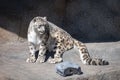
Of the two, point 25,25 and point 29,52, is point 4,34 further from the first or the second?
point 29,52

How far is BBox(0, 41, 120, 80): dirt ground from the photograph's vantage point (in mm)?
5281

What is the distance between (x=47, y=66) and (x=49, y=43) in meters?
0.50

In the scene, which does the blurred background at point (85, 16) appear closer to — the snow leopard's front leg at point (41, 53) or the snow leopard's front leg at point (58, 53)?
the snow leopard's front leg at point (58, 53)

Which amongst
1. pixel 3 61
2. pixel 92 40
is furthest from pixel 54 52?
pixel 92 40

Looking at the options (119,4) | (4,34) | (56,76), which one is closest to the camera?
(56,76)

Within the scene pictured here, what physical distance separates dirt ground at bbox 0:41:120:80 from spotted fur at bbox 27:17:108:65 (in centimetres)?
11

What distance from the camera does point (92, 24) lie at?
773 cm

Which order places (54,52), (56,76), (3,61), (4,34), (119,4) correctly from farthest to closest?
(119,4), (4,34), (54,52), (3,61), (56,76)

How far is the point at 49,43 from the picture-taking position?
620 centimetres

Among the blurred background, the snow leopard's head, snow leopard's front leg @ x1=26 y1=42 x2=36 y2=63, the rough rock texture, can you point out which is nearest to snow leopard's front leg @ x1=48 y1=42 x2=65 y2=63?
the rough rock texture

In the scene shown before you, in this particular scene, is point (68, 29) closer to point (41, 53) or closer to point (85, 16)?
point (85, 16)

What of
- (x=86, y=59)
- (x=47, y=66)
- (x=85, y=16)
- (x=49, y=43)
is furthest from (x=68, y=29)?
(x=47, y=66)

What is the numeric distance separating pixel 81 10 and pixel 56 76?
264cm

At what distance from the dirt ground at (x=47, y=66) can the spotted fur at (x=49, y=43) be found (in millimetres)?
107
